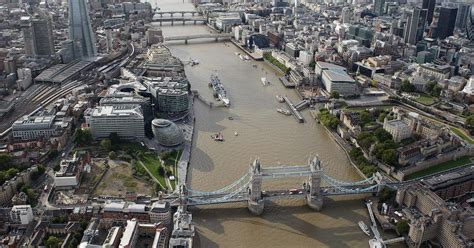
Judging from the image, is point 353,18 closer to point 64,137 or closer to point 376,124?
point 376,124

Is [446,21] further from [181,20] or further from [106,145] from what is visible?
[106,145]

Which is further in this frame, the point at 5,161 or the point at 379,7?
the point at 379,7

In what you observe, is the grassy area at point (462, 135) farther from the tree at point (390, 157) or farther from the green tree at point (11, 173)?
the green tree at point (11, 173)

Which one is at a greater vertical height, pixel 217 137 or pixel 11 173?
pixel 11 173

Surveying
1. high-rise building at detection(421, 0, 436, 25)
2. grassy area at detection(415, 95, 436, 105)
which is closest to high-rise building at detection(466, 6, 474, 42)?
high-rise building at detection(421, 0, 436, 25)

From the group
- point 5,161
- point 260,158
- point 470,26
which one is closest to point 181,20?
point 470,26

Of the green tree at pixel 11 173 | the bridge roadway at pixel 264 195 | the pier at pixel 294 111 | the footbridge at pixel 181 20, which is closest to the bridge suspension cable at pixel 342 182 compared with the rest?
the bridge roadway at pixel 264 195
